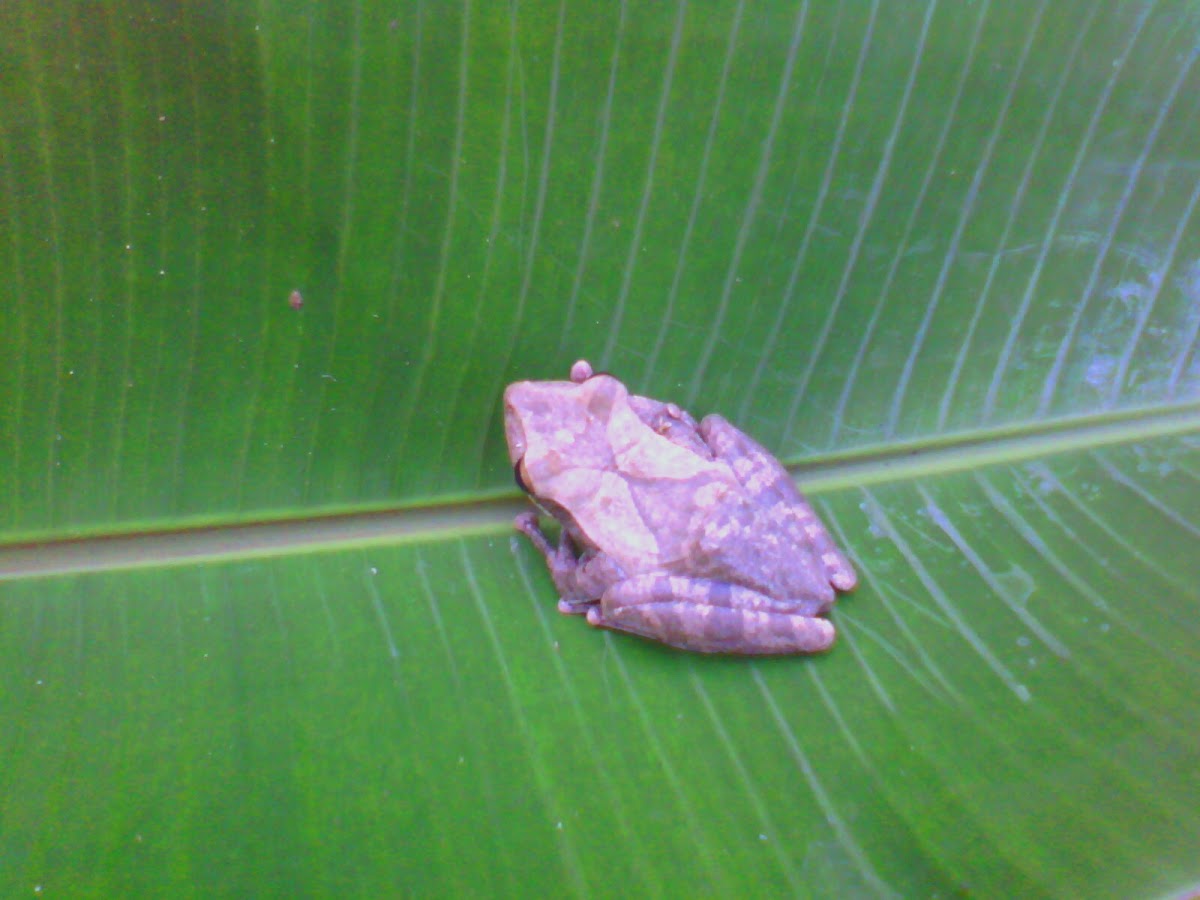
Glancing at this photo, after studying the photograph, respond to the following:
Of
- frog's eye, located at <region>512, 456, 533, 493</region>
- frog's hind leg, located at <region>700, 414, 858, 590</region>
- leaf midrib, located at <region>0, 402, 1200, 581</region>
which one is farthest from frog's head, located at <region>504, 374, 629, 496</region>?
frog's hind leg, located at <region>700, 414, 858, 590</region>

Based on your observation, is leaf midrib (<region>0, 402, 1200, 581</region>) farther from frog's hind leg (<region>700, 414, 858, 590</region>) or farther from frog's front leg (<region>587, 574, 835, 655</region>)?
frog's front leg (<region>587, 574, 835, 655</region>)

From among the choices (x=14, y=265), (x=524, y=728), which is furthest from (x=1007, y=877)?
(x=14, y=265)

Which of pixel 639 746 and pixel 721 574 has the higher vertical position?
pixel 721 574

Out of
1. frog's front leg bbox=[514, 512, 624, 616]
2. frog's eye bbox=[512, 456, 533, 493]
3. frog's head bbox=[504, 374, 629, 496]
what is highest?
frog's head bbox=[504, 374, 629, 496]

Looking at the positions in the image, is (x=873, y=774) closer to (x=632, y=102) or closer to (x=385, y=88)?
(x=632, y=102)

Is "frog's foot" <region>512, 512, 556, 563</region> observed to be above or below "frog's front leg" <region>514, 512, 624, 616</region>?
above

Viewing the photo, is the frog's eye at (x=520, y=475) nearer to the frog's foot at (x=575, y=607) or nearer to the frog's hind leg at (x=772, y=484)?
the frog's foot at (x=575, y=607)
